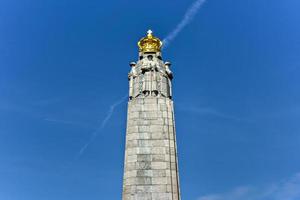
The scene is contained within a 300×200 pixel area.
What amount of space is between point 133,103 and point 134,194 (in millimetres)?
4291

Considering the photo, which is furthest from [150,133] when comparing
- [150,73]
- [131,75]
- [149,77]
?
[131,75]

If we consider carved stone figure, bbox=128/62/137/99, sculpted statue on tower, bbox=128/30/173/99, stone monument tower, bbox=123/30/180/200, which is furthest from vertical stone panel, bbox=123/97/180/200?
carved stone figure, bbox=128/62/137/99

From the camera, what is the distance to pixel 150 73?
16906mm

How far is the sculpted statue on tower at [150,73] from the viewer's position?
1652 centimetres

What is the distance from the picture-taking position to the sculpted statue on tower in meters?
16.5

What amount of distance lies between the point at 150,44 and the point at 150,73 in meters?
2.00

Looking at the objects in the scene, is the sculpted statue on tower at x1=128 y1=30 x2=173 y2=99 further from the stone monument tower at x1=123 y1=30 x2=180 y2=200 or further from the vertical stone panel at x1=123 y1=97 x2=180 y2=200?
the vertical stone panel at x1=123 y1=97 x2=180 y2=200

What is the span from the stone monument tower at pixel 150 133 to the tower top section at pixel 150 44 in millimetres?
52

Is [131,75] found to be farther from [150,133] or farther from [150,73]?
[150,133]

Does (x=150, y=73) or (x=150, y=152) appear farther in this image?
(x=150, y=73)

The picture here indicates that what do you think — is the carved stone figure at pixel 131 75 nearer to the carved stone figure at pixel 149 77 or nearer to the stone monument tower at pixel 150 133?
the stone monument tower at pixel 150 133

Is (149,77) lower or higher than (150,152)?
higher

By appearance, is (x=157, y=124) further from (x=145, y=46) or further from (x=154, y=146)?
(x=145, y=46)

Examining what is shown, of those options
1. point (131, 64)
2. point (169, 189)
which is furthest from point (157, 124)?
point (131, 64)
